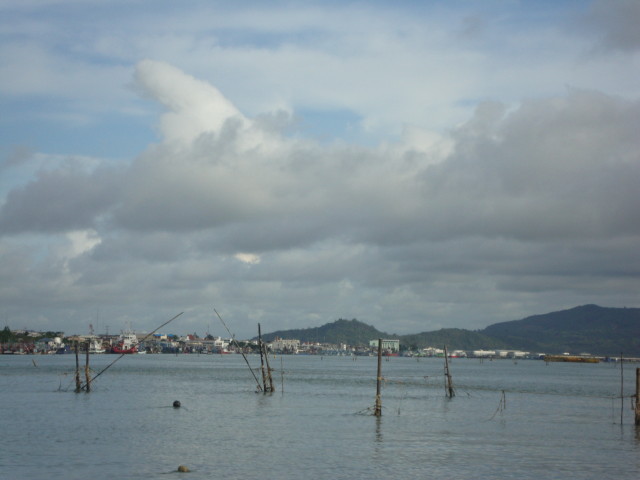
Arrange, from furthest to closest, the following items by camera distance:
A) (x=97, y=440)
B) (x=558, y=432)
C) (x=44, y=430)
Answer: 1. (x=558, y=432)
2. (x=44, y=430)
3. (x=97, y=440)

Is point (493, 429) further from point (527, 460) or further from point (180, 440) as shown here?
point (180, 440)

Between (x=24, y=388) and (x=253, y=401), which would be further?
(x=24, y=388)

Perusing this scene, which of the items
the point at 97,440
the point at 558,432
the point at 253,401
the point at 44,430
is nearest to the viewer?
the point at 97,440

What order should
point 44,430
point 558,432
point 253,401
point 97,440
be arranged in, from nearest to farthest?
point 97,440 < point 44,430 < point 558,432 < point 253,401

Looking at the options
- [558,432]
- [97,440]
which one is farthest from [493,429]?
[97,440]

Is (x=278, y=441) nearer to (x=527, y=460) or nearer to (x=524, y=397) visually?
(x=527, y=460)

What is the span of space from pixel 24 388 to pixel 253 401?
41887 mm

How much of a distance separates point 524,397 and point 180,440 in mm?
65208

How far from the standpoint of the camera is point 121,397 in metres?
94.4

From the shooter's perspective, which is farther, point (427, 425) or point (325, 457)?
point (427, 425)

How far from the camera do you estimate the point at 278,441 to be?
56.9 m

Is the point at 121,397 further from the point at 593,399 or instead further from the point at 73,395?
the point at 593,399

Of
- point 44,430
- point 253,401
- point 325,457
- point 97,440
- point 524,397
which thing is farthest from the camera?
point 524,397

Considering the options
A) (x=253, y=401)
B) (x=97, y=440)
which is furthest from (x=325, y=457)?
(x=253, y=401)
